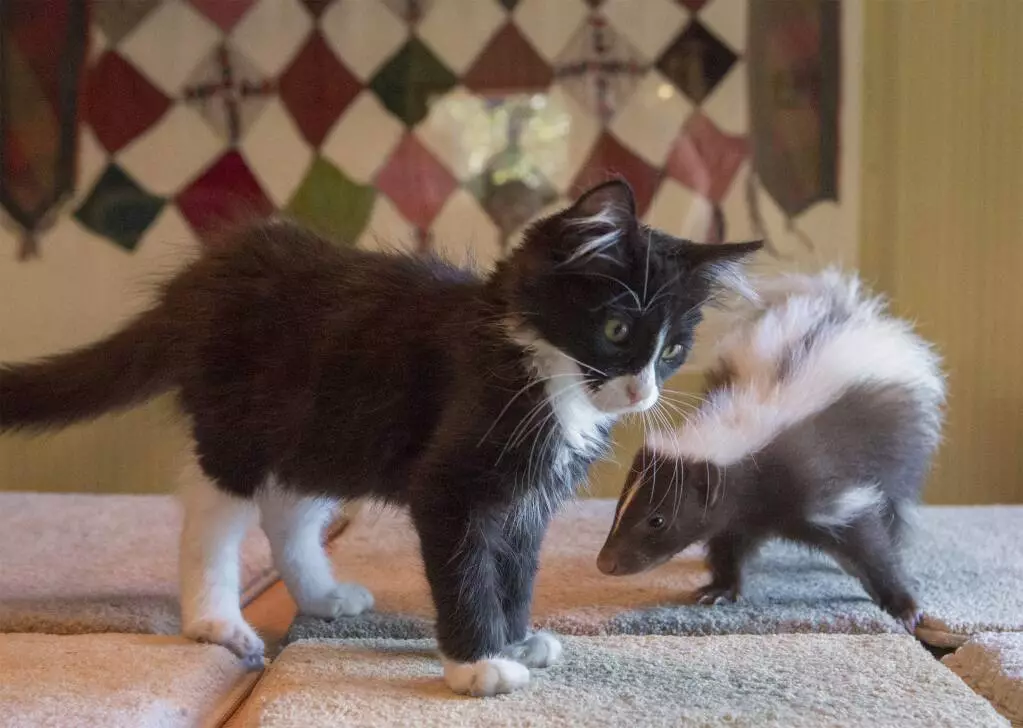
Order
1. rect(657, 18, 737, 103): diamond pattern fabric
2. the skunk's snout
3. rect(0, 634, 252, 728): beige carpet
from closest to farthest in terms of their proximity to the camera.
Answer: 1. rect(0, 634, 252, 728): beige carpet
2. the skunk's snout
3. rect(657, 18, 737, 103): diamond pattern fabric

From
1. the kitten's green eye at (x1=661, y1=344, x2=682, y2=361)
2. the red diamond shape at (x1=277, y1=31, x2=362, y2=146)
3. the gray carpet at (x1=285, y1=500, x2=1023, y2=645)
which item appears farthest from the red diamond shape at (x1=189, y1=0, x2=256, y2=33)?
the kitten's green eye at (x1=661, y1=344, x2=682, y2=361)

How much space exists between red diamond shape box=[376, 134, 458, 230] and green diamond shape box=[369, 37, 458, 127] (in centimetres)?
6

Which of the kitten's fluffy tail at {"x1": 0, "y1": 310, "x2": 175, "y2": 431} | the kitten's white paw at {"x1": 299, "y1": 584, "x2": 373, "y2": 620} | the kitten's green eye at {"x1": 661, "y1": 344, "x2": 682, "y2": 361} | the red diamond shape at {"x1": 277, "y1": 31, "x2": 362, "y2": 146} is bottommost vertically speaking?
the kitten's white paw at {"x1": 299, "y1": 584, "x2": 373, "y2": 620}

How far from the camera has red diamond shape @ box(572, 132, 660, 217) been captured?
1.94 meters

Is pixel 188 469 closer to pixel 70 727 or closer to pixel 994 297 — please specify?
pixel 70 727

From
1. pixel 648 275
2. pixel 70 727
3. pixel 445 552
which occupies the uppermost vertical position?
pixel 648 275

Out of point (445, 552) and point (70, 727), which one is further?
point (445, 552)

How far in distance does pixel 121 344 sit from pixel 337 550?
0.56m

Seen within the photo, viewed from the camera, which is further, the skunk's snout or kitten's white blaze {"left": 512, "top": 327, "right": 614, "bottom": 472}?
the skunk's snout

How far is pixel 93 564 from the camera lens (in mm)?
1371

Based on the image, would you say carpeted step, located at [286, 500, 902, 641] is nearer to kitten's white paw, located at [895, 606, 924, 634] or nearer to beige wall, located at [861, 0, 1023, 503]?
kitten's white paw, located at [895, 606, 924, 634]

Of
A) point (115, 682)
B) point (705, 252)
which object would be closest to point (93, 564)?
point (115, 682)

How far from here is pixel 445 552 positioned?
2.99 ft

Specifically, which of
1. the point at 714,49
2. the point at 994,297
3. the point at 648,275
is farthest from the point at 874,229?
the point at 648,275
